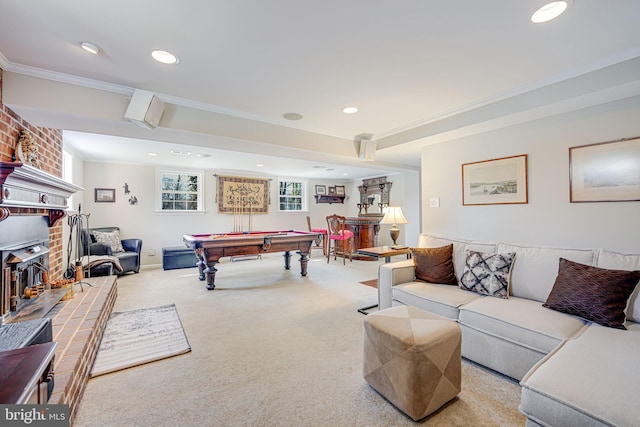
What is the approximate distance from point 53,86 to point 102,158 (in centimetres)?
372

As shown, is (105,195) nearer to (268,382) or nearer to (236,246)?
(236,246)

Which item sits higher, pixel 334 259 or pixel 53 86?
pixel 53 86

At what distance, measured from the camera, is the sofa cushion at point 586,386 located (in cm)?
109

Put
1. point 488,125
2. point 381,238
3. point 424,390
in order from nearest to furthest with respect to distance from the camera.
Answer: point 424,390
point 488,125
point 381,238

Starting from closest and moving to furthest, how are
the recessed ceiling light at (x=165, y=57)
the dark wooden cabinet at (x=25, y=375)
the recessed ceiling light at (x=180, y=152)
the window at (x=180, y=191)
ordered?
the dark wooden cabinet at (x=25, y=375) → the recessed ceiling light at (x=165, y=57) → the recessed ceiling light at (x=180, y=152) → the window at (x=180, y=191)

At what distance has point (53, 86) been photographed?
2262mm

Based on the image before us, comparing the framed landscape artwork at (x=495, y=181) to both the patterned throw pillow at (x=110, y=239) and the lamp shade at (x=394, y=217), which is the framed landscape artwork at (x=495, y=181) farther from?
the patterned throw pillow at (x=110, y=239)

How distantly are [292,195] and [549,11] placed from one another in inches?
276

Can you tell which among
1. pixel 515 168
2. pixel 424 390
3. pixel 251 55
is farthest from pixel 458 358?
pixel 251 55

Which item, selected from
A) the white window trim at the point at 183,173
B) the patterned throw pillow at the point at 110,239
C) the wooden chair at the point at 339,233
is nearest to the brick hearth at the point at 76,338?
the patterned throw pillow at the point at 110,239

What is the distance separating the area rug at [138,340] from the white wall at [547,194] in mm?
3329

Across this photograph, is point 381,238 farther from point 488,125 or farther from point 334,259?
point 488,125

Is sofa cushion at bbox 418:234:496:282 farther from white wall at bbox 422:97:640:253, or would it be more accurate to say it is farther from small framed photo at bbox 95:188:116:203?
small framed photo at bbox 95:188:116:203
